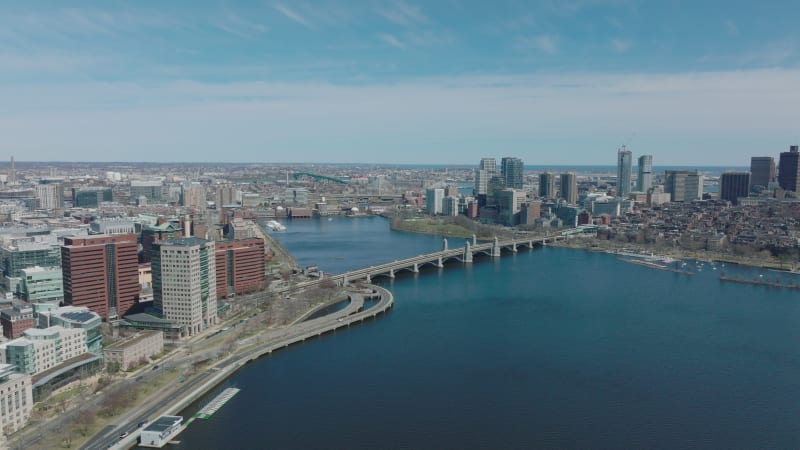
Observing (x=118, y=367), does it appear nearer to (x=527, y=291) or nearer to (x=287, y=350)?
(x=287, y=350)

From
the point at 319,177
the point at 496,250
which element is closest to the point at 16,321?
the point at 496,250

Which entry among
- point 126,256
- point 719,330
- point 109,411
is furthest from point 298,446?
point 719,330

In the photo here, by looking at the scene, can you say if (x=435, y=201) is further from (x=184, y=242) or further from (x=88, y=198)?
(x=184, y=242)

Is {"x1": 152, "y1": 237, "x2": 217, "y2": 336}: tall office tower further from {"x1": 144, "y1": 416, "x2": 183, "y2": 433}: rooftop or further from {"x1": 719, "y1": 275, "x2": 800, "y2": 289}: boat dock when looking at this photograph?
{"x1": 719, "y1": 275, "x2": 800, "y2": 289}: boat dock

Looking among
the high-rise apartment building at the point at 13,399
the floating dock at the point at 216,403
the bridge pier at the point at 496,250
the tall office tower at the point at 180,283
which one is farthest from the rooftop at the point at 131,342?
the bridge pier at the point at 496,250

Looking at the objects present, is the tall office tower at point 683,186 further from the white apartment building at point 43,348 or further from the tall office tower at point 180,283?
the white apartment building at point 43,348

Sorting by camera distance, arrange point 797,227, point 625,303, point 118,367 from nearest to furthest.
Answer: point 118,367, point 625,303, point 797,227
